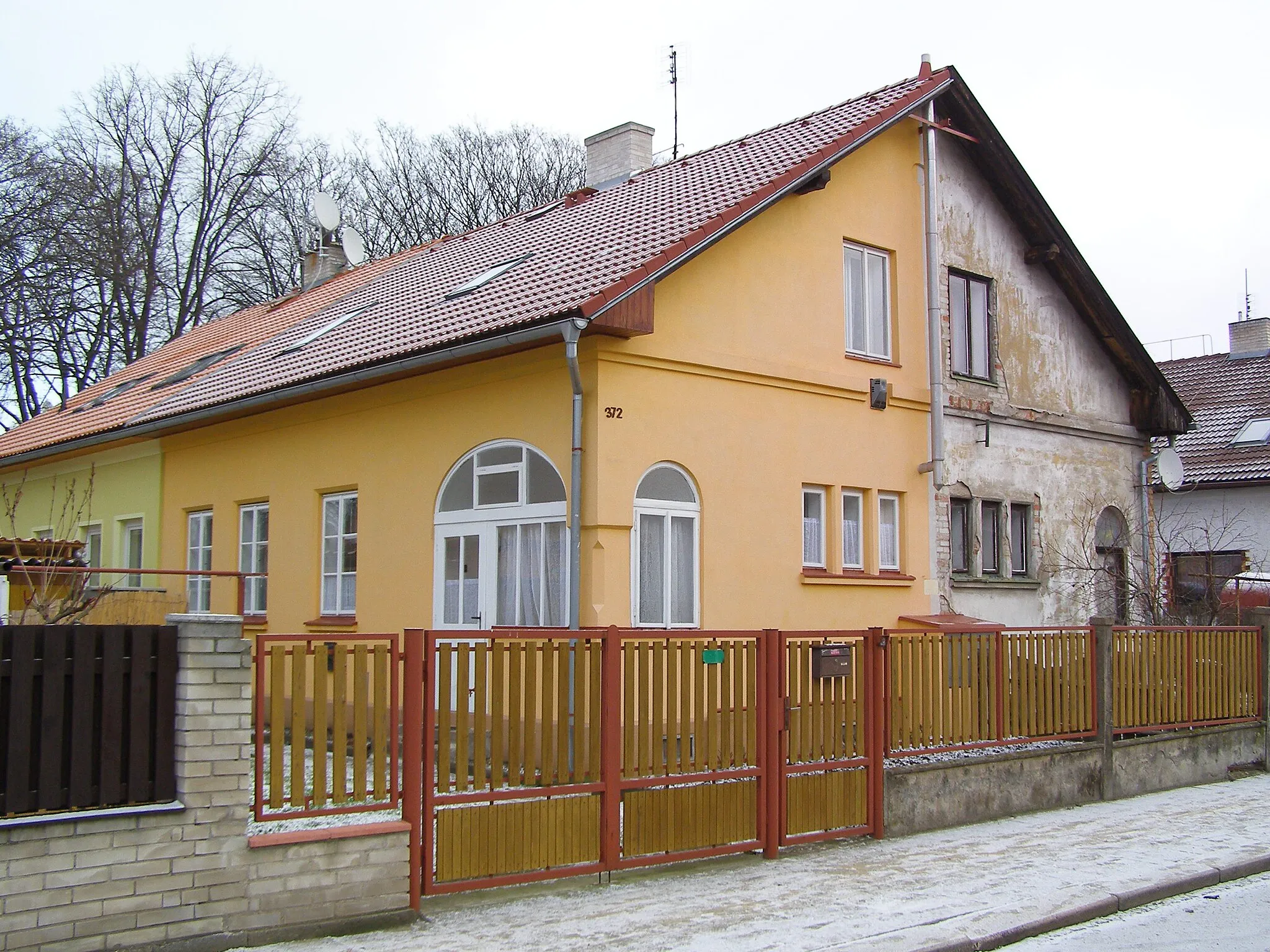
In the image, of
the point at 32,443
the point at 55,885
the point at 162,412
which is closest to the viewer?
the point at 55,885

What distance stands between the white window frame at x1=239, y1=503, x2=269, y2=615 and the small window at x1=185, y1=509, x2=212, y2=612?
0.79m

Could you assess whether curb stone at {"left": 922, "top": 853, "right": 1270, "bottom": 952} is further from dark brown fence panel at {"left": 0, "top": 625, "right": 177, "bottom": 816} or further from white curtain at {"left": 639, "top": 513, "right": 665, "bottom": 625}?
white curtain at {"left": 639, "top": 513, "right": 665, "bottom": 625}

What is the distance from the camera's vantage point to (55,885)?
20.1 feet

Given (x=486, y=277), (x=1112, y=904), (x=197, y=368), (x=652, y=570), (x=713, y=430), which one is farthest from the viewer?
(x=197, y=368)

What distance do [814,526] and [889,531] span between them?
51.8 inches

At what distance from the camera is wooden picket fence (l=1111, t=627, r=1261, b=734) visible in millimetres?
12250

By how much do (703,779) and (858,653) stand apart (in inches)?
68.5

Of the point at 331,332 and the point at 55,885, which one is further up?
the point at 331,332

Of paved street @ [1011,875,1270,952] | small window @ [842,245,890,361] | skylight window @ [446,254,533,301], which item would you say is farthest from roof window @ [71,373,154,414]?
paved street @ [1011,875,1270,952]

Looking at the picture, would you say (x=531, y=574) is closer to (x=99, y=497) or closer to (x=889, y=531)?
(x=889, y=531)

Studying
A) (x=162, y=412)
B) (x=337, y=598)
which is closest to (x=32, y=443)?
(x=162, y=412)

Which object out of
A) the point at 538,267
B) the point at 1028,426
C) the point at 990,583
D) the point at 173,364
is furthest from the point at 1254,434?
the point at 173,364

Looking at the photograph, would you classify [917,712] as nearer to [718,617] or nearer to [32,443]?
[718,617]

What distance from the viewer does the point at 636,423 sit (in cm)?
1181
